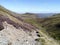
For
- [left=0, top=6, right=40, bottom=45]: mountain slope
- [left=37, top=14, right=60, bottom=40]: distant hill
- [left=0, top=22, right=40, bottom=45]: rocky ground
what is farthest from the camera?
[left=37, top=14, right=60, bottom=40]: distant hill

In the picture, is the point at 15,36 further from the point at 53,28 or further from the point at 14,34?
the point at 53,28

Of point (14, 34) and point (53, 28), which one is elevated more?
point (14, 34)

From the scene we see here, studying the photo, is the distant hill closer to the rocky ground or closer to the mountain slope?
the mountain slope

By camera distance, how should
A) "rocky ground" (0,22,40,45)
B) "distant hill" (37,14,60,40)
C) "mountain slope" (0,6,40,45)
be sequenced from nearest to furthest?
"rocky ground" (0,22,40,45)
"mountain slope" (0,6,40,45)
"distant hill" (37,14,60,40)

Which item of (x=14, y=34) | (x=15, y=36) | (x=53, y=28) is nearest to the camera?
(x=15, y=36)

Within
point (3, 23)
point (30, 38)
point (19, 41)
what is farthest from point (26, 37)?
point (3, 23)

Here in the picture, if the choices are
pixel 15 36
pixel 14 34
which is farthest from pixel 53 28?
pixel 15 36

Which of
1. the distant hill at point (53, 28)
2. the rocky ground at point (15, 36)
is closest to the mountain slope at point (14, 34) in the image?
the rocky ground at point (15, 36)

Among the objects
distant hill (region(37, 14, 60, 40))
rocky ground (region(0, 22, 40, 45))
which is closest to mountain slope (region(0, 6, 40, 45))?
rocky ground (region(0, 22, 40, 45))

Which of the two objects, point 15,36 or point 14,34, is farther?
point 14,34

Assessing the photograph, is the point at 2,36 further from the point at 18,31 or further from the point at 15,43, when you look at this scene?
the point at 18,31

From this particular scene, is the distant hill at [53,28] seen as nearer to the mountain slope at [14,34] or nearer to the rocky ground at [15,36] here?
the mountain slope at [14,34]

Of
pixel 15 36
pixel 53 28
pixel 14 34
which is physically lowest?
pixel 53 28

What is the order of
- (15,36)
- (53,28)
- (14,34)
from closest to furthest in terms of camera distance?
(15,36) → (14,34) → (53,28)
